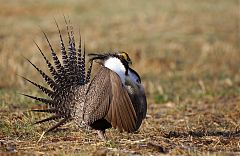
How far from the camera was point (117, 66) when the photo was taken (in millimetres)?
5281

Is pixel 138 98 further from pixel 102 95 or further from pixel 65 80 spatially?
pixel 65 80

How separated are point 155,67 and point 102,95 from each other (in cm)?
722

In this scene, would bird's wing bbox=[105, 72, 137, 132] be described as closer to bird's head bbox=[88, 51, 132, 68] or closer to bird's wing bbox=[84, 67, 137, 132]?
bird's wing bbox=[84, 67, 137, 132]

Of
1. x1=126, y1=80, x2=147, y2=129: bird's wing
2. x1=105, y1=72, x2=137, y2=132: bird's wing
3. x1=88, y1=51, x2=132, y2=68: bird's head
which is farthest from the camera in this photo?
x1=88, y1=51, x2=132, y2=68: bird's head

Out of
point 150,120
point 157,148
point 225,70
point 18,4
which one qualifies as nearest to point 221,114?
point 150,120

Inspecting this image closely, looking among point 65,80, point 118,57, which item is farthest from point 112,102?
point 65,80

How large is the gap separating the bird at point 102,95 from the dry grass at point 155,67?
0.20m

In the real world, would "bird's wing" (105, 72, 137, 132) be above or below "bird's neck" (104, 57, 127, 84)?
below

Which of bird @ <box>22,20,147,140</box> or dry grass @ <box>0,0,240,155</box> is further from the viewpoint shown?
dry grass @ <box>0,0,240,155</box>

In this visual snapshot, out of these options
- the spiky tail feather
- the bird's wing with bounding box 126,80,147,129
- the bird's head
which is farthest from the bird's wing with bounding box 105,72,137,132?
the spiky tail feather

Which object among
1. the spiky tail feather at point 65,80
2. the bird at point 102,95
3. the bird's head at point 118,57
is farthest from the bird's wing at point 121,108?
the spiky tail feather at point 65,80

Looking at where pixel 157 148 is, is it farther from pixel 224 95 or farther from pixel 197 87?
pixel 197 87

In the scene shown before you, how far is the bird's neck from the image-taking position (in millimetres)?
5223

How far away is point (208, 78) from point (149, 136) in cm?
612
